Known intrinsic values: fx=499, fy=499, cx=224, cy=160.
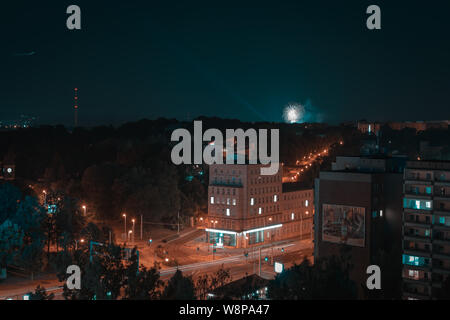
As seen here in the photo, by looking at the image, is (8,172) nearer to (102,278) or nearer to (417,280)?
→ (102,278)

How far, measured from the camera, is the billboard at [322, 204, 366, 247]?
2672 centimetres

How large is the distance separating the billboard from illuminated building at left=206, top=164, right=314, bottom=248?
11.5m

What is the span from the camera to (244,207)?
3909cm

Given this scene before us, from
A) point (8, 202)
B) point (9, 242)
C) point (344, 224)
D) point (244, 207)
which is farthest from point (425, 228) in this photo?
point (8, 202)

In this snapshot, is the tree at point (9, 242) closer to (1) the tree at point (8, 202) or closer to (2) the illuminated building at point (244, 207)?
(1) the tree at point (8, 202)

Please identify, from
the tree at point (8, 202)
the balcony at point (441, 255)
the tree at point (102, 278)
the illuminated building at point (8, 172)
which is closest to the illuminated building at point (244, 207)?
the tree at point (8, 202)

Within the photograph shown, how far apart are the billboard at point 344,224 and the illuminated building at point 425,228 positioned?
260cm

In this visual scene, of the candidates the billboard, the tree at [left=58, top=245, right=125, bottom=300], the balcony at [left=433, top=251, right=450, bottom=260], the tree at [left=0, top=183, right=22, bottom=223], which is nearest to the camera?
the tree at [left=58, top=245, right=125, bottom=300]

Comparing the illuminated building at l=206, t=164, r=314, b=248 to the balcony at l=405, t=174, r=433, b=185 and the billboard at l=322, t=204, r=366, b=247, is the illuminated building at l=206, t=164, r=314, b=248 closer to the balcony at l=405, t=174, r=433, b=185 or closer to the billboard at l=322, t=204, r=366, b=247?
the billboard at l=322, t=204, r=366, b=247

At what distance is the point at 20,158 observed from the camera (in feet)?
204

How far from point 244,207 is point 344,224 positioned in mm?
13065

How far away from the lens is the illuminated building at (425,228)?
23.6 meters

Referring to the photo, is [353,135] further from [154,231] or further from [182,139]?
[154,231]

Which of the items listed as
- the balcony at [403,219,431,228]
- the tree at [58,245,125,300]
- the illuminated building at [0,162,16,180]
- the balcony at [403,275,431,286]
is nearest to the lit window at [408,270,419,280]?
the balcony at [403,275,431,286]
